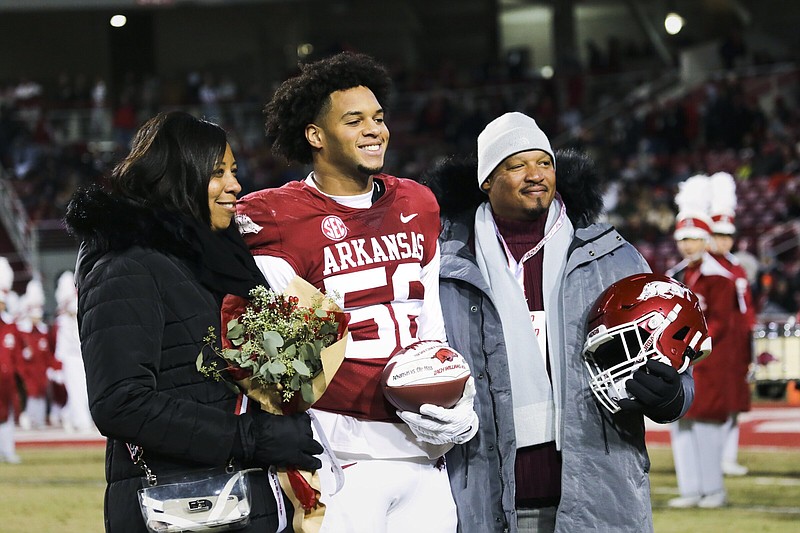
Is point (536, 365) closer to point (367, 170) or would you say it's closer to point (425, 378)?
point (425, 378)

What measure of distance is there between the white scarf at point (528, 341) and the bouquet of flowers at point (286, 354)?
805 millimetres

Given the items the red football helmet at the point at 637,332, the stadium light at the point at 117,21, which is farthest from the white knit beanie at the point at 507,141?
the stadium light at the point at 117,21

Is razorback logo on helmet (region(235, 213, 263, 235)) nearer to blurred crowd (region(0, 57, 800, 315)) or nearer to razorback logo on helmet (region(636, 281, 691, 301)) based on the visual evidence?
razorback logo on helmet (region(636, 281, 691, 301))

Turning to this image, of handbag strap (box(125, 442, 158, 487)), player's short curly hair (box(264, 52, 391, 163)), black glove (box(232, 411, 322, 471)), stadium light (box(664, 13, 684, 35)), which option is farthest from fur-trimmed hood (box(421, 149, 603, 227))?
stadium light (box(664, 13, 684, 35))

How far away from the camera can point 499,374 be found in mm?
4023

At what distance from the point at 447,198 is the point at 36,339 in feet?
43.4

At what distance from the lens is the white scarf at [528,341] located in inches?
160

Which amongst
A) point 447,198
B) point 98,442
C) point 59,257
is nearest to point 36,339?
point 98,442

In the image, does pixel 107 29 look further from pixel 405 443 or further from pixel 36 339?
pixel 405 443

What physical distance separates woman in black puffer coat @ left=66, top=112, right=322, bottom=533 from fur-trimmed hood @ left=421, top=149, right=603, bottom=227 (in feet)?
3.87

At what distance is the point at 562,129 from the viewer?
26500mm

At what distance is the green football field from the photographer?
26.0ft

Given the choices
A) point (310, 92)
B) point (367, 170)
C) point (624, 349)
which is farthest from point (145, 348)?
point (624, 349)

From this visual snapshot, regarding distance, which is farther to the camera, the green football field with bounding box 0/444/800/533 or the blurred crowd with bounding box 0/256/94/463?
the blurred crowd with bounding box 0/256/94/463
